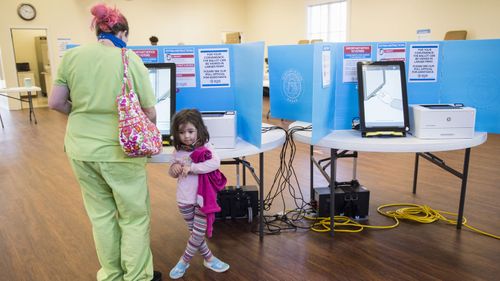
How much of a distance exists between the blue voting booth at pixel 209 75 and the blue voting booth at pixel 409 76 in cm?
34

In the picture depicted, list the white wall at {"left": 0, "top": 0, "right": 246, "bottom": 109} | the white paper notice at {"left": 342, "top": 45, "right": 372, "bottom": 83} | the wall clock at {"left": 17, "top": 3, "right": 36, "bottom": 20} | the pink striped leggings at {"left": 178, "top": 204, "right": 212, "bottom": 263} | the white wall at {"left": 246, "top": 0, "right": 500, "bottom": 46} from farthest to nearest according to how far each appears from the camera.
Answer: the white wall at {"left": 0, "top": 0, "right": 246, "bottom": 109} → the wall clock at {"left": 17, "top": 3, "right": 36, "bottom": 20} → the white wall at {"left": 246, "top": 0, "right": 500, "bottom": 46} → the white paper notice at {"left": 342, "top": 45, "right": 372, "bottom": 83} → the pink striped leggings at {"left": 178, "top": 204, "right": 212, "bottom": 263}

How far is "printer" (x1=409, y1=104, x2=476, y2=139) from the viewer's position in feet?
6.95

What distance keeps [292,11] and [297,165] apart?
7.13 m

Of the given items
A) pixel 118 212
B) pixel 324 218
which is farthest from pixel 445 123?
pixel 118 212

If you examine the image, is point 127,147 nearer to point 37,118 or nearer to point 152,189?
point 152,189

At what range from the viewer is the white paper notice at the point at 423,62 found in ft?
7.93

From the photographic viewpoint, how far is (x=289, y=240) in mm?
2375

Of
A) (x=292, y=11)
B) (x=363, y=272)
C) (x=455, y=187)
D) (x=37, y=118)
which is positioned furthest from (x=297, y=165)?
(x=292, y=11)

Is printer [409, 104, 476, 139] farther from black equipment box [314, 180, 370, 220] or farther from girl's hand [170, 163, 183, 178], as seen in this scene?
girl's hand [170, 163, 183, 178]

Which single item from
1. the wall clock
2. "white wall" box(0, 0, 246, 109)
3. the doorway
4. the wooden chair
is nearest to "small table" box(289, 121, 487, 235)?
the wooden chair

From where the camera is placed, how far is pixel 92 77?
1.54 metres

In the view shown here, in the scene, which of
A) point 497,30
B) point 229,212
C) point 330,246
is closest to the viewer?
point 330,246

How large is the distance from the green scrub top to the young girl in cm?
21

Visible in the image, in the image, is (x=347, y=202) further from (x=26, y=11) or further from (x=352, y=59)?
(x=26, y=11)
